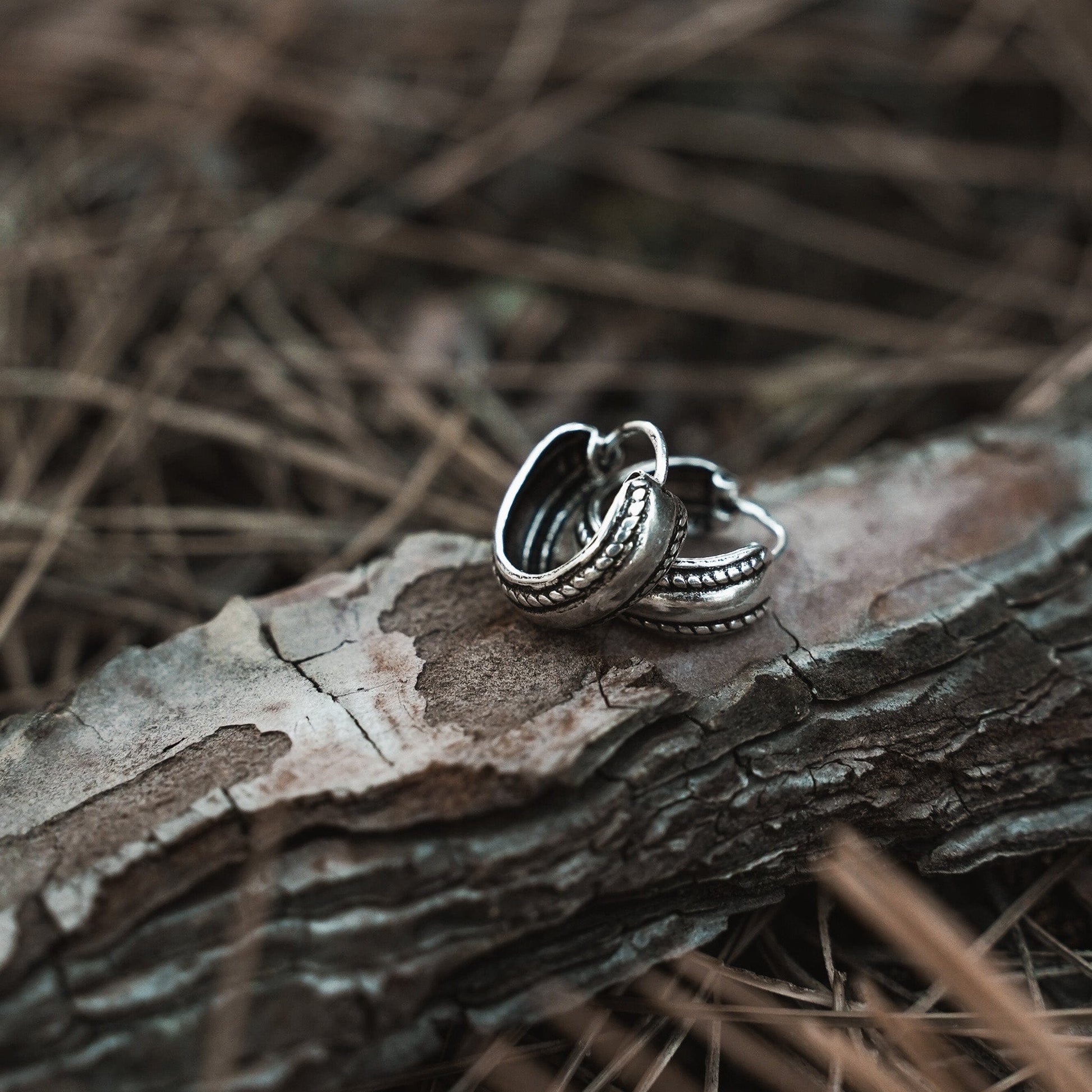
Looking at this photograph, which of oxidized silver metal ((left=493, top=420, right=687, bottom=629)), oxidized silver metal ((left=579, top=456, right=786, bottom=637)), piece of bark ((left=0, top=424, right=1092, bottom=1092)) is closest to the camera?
piece of bark ((left=0, top=424, right=1092, bottom=1092))

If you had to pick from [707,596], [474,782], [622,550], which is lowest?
[474,782]

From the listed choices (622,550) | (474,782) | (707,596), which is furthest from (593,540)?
(474,782)

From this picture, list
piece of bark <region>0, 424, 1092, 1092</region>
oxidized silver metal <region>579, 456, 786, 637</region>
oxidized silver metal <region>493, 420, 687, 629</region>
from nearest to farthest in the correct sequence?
piece of bark <region>0, 424, 1092, 1092</region>
oxidized silver metal <region>493, 420, 687, 629</region>
oxidized silver metal <region>579, 456, 786, 637</region>

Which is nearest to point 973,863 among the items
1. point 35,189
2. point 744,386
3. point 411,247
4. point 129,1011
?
point 129,1011

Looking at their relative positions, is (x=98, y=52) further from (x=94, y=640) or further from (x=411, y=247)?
(x=94, y=640)

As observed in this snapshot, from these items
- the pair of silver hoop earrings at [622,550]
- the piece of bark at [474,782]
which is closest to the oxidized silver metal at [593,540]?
the pair of silver hoop earrings at [622,550]

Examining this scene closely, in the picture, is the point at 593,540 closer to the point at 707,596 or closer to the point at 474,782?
the point at 707,596

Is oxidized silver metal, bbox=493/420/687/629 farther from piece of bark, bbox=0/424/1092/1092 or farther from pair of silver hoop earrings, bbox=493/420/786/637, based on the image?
piece of bark, bbox=0/424/1092/1092

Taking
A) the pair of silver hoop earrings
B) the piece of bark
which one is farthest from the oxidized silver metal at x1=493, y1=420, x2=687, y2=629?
the piece of bark
